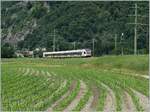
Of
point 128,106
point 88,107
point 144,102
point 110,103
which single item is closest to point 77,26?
point 144,102

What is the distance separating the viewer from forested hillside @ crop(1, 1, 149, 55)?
13975 cm

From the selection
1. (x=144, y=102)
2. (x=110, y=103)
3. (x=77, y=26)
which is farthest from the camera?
(x=77, y=26)

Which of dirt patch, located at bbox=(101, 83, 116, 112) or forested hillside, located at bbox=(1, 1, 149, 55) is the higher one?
forested hillside, located at bbox=(1, 1, 149, 55)

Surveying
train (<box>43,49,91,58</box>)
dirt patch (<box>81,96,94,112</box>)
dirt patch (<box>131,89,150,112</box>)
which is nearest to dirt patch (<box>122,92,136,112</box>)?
dirt patch (<box>131,89,150,112</box>)

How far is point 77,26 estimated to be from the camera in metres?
162

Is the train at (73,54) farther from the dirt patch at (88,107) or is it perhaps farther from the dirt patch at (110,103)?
the dirt patch at (88,107)

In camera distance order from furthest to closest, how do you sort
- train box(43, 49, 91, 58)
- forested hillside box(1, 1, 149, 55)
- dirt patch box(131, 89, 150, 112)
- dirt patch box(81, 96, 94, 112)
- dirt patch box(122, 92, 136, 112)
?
forested hillside box(1, 1, 149, 55)
train box(43, 49, 91, 58)
dirt patch box(131, 89, 150, 112)
dirt patch box(122, 92, 136, 112)
dirt patch box(81, 96, 94, 112)

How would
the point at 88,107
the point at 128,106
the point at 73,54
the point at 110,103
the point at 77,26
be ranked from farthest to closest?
→ the point at 77,26 → the point at 73,54 → the point at 110,103 → the point at 128,106 → the point at 88,107

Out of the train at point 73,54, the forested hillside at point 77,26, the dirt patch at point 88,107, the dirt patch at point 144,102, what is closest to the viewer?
the dirt patch at point 88,107

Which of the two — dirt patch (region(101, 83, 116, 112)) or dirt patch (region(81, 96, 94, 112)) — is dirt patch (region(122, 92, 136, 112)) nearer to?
dirt patch (region(101, 83, 116, 112))

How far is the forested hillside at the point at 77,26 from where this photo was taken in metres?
140

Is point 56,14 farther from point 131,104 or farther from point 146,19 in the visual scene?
point 131,104

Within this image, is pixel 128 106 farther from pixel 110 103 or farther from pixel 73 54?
pixel 73 54

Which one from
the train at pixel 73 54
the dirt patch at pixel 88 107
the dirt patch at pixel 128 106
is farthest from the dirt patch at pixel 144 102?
the train at pixel 73 54
